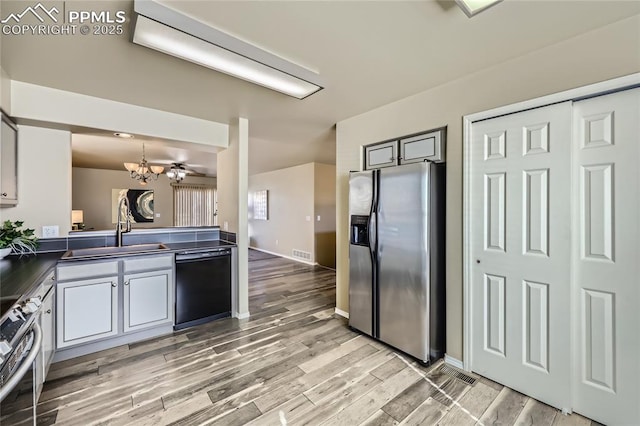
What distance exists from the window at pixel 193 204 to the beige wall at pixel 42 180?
Answer: 231 inches

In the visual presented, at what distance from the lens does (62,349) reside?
7.54 ft

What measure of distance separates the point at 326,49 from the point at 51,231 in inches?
118

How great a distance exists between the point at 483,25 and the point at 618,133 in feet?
3.36

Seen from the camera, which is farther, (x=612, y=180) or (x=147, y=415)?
(x=147, y=415)

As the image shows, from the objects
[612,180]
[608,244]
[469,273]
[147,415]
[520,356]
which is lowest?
[147,415]

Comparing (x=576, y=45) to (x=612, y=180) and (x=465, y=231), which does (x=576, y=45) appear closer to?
(x=612, y=180)

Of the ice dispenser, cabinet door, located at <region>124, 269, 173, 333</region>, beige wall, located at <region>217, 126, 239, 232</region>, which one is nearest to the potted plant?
cabinet door, located at <region>124, 269, 173, 333</region>

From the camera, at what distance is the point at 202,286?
301 cm

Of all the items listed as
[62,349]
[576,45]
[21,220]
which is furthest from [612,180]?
[21,220]

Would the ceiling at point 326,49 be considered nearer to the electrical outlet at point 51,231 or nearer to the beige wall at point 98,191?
the electrical outlet at point 51,231

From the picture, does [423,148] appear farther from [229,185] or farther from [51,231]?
[51,231]

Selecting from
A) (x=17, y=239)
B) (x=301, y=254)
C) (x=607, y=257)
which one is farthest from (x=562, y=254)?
(x=301, y=254)

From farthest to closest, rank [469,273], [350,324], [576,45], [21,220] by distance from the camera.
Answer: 1. [350,324]
2. [21,220]
3. [469,273]
4. [576,45]

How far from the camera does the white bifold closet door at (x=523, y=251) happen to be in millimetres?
1770
